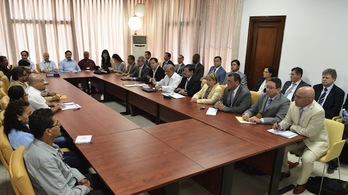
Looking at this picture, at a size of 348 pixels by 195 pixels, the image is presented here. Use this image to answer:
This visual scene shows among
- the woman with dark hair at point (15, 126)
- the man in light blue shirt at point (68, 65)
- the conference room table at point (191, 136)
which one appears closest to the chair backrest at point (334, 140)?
the conference room table at point (191, 136)

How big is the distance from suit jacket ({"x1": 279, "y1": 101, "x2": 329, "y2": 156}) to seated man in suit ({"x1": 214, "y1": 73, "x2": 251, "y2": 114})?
641 millimetres

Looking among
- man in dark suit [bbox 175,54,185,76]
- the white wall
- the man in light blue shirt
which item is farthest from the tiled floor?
the man in light blue shirt

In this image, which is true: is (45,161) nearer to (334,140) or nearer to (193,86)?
(334,140)

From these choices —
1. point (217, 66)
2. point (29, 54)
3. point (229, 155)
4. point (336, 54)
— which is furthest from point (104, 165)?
point (29, 54)

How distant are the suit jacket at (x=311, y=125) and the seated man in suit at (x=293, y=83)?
1675 mm

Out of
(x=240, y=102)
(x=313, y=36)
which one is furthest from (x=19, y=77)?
(x=313, y=36)

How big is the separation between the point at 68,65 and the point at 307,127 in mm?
6495

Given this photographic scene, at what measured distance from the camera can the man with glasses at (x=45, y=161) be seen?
157 centimetres

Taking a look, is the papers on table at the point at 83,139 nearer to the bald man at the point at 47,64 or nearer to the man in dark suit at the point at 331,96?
the man in dark suit at the point at 331,96

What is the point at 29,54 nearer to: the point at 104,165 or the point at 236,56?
the point at 236,56

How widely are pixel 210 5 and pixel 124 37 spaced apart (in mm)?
3514

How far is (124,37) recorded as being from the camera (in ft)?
28.6

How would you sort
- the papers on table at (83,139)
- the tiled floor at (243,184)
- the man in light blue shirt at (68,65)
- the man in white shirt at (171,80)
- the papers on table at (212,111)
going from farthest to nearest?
the man in light blue shirt at (68,65)
the man in white shirt at (171,80)
the papers on table at (212,111)
the tiled floor at (243,184)
the papers on table at (83,139)

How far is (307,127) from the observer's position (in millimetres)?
2695
